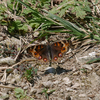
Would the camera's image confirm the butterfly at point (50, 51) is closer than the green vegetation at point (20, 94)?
No

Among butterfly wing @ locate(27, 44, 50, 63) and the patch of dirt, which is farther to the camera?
butterfly wing @ locate(27, 44, 50, 63)

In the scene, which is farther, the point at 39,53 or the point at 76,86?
the point at 39,53

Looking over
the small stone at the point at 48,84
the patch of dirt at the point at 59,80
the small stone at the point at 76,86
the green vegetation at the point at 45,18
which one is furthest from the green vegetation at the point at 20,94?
the green vegetation at the point at 45,18

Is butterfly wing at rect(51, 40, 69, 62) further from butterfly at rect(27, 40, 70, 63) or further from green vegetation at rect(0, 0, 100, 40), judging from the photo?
green vegetation at rect(0, 0, 100, 40)

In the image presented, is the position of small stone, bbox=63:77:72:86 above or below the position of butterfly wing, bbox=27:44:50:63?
below

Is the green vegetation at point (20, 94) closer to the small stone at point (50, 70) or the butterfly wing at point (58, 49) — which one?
the small stone at point (50, 70)

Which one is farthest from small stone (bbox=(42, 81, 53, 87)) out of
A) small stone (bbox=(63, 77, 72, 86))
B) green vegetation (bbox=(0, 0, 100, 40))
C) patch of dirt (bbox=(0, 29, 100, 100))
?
green vegetation (bbox=(0, 0, 100, 40))

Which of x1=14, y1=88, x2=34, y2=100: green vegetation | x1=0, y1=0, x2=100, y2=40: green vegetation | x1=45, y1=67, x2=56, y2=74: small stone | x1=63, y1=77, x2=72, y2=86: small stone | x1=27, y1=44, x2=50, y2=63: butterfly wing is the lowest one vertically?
x1=14, y1=88, x2=34, y2=100: green vegetation

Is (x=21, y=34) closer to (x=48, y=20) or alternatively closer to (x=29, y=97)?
(x=48, y=20)

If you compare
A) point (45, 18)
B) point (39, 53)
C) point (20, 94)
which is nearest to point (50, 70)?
point (39, 53)

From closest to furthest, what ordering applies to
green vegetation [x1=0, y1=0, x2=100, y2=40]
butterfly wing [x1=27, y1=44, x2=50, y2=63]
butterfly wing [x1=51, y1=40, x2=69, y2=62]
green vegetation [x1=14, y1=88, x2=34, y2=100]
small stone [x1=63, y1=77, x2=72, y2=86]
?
green vegetation [x1=14, y1=88, x2=34, y2=100]
small stone [x1=63, y1=77, x2=72, y2=86]
butterfly wing [x1=51, y1=40, x2=69, y2=62]
butterfly wing [x1=27, y1=44, x2=50, y2=63]
green vegetation [x1=0, y1=0, x2=100, y2=40]

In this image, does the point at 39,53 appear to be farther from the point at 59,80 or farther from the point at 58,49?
the point at 59,80
